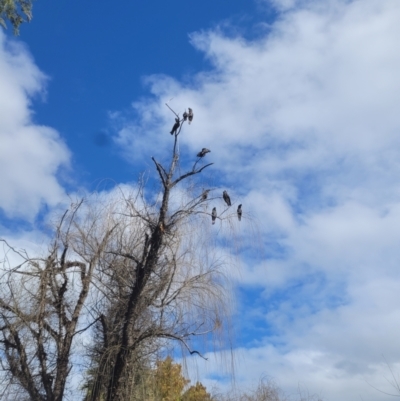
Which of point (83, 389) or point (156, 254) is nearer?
point (156, 254)

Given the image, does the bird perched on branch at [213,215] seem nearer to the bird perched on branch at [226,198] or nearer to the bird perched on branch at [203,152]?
the bird perched on branch at [226,198]

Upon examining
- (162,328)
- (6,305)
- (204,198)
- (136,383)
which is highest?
(204,198)

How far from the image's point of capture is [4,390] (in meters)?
9.21

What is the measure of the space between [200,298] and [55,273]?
2644 mm

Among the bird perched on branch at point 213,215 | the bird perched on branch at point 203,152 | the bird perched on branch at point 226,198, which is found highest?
the bird perched on branch at point 203,152

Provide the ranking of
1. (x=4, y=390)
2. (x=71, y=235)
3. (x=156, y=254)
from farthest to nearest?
(x=71, y=235), (x=4, y=390), (x=156, y=254)

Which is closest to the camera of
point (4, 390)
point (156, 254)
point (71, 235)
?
point (156, 254)

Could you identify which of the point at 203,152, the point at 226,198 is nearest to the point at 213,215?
the point at 226,198

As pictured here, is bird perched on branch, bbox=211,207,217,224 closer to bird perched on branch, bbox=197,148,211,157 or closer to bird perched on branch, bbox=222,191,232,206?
→ bird perched on branch, bbox=222,191,232,206

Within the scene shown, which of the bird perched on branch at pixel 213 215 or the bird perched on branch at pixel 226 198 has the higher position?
the bird perched on branch at pixel 226 198

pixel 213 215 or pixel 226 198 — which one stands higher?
pixel 226 198

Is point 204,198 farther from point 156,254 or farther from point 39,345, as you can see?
point 39,345

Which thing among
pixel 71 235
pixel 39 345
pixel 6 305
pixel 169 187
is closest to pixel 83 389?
pixel 39 345

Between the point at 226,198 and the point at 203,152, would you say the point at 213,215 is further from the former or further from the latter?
the point at 203,152
